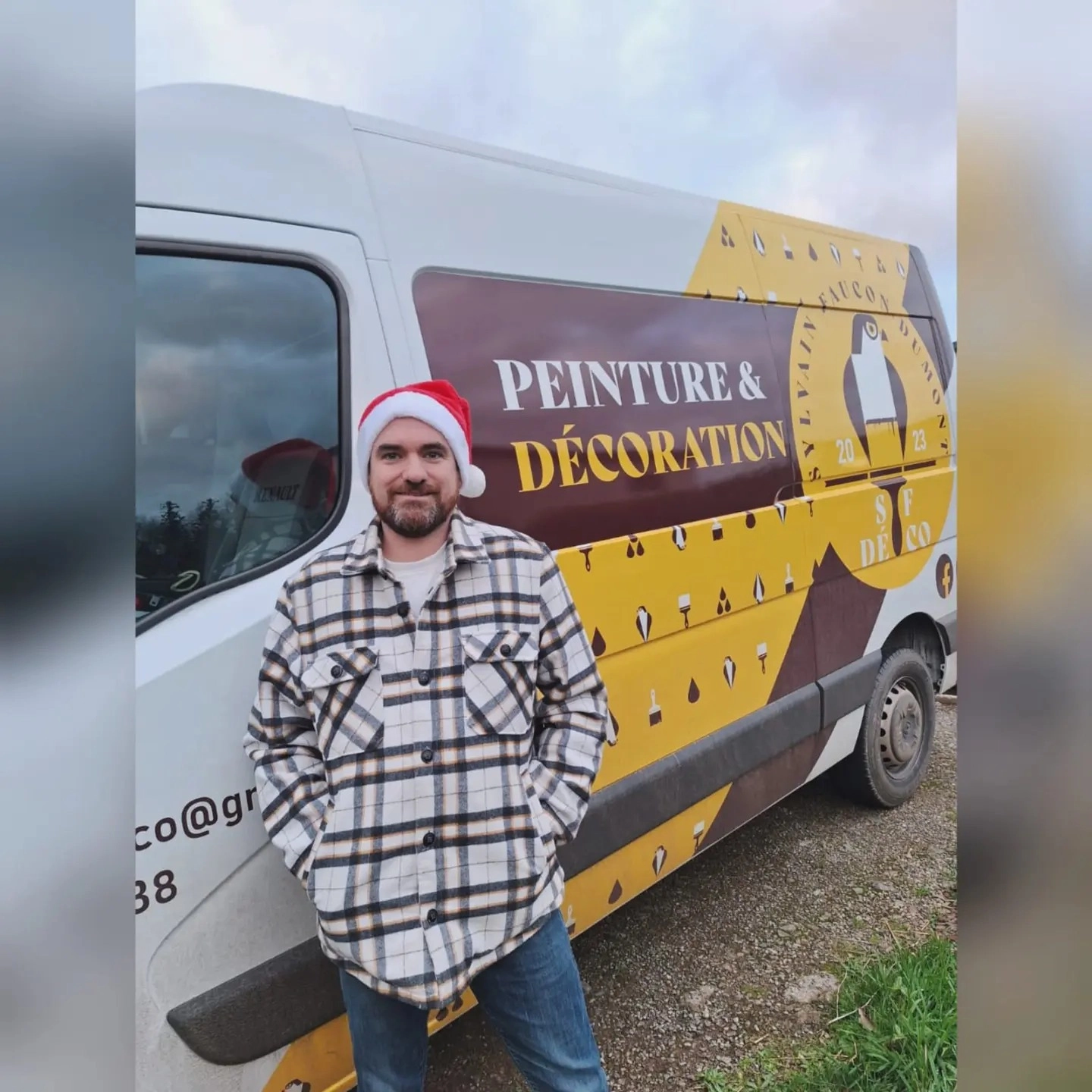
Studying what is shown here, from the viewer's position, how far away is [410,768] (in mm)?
1401

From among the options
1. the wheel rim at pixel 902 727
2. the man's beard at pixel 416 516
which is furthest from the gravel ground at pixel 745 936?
the man's beard at pixel 416 516

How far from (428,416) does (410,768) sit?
0.66 m

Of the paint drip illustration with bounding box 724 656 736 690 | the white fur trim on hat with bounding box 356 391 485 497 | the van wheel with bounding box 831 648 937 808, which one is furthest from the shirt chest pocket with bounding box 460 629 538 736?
the van wheel with bounding box 831 648 937 808

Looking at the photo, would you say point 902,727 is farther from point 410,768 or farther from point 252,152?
point 252,152

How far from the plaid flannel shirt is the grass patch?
3.58 feet

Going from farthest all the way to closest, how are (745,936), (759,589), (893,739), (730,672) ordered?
(893,739) → (745,936) → (759,589) → (730,672)

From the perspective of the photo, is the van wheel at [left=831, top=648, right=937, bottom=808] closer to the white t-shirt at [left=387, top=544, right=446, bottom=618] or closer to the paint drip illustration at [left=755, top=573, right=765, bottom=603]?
the paint drip illustration at [left=755, top=573, right=765, bottom=603]

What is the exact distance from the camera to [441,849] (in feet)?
4.62

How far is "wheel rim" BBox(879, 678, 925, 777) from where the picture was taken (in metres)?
3.61

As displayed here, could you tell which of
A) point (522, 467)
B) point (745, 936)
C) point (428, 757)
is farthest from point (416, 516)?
point (745, 936)

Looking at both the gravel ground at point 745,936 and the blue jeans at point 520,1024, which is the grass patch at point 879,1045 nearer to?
Answer: the gravel ground at point 745,936
